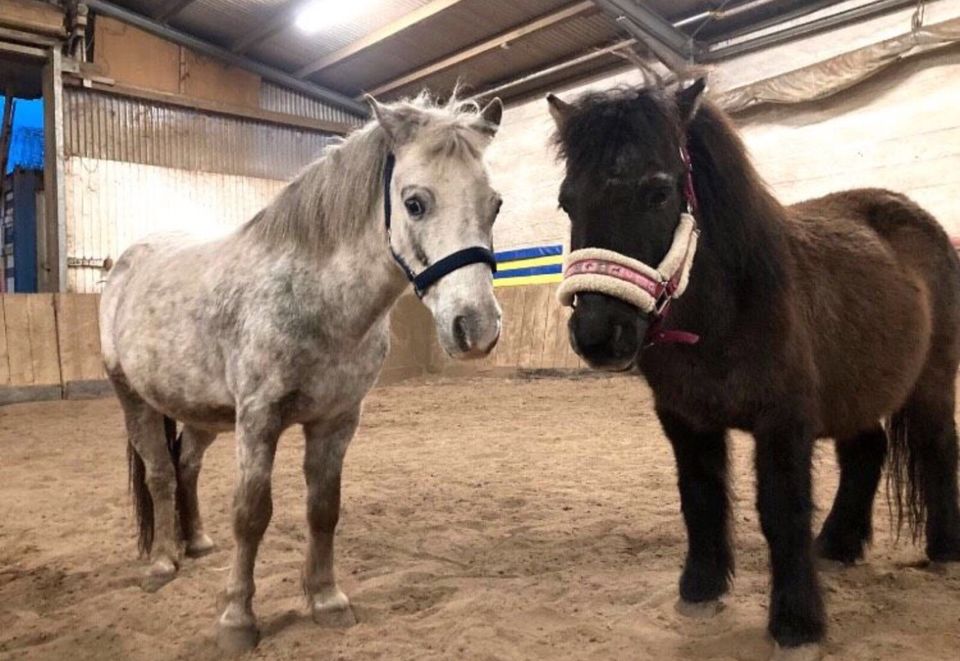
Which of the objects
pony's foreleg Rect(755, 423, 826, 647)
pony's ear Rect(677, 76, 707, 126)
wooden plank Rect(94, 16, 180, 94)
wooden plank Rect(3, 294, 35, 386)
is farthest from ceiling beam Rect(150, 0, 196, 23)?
pony's foreleg Rect(755, 423, 826, 647)

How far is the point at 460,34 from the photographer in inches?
448

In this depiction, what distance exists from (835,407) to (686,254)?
82 cm

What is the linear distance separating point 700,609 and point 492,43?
1033cm

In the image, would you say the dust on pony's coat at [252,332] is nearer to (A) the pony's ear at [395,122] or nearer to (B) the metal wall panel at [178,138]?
(A) the pony's ear at [395,122]

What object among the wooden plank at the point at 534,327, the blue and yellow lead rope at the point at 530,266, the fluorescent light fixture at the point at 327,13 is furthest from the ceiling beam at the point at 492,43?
the wooden plank at the point at 534,327

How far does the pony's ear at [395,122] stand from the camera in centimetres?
234

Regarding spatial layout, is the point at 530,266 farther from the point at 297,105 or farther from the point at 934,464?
the point at 934,464

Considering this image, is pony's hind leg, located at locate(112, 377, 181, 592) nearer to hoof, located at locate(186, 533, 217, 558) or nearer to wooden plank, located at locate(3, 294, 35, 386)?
hoof, located at locate(186, 533, 217, 558)

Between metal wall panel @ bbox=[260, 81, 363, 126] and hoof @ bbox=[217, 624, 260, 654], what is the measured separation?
12.8m

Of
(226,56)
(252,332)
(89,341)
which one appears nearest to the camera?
(252,332)

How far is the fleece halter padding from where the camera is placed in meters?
1.88

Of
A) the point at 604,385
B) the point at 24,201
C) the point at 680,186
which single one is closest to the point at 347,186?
the point at 680,186

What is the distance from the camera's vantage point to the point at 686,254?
201 centimetres

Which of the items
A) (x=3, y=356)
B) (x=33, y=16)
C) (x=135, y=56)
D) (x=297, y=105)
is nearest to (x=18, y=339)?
(x=3, y=356)
